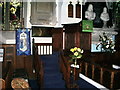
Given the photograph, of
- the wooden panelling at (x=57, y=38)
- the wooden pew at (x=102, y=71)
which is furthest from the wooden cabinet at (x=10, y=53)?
the wooden pew at (x=102, y=71)

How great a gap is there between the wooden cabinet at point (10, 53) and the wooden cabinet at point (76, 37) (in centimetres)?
299

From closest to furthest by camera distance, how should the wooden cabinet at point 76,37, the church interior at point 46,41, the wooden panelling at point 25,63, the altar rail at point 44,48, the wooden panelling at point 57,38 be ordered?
the church interior at point 46,41 < the wooden cabinet at point 76,37 < the wooden panelling at point 25,63 < the altar rail at point 44,48 < the wooden panelling at point 57,38

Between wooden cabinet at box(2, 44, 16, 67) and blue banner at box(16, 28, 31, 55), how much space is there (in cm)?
27

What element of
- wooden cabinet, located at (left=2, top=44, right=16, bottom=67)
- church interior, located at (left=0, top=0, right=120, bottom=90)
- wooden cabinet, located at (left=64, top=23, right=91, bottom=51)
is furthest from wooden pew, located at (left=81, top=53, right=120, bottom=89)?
wooden cabinet, located at (left=2, top=44, right=16, bottom=67)

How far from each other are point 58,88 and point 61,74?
1.00 meters

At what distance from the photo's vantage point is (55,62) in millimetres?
8594

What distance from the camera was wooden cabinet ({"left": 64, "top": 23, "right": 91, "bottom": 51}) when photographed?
8.97 m

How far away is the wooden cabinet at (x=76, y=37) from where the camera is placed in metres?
8.97

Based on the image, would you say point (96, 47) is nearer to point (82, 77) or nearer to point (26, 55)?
point (82, 77)

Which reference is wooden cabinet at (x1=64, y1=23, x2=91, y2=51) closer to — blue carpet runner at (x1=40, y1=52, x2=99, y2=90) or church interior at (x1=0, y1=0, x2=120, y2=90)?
church interior at (x1=0, y1=0, x2=120, y2=90)

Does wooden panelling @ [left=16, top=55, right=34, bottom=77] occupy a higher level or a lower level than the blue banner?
lower

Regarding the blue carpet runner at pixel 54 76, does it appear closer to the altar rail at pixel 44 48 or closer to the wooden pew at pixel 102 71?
the wooden pew at pixel 102 71

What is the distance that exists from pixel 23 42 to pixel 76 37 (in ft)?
9.36

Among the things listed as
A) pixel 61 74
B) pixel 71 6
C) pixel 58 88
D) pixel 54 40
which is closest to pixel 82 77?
pixel 61 74
